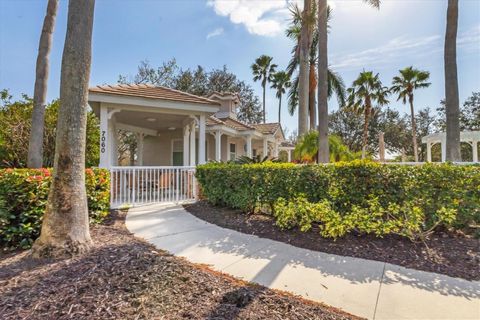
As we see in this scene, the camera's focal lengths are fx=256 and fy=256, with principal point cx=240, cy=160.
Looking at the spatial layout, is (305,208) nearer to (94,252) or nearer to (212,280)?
(212,280)

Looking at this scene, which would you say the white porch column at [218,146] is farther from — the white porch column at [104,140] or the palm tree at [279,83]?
the palm tree at [279,83]

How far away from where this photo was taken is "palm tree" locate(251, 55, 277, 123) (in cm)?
3091

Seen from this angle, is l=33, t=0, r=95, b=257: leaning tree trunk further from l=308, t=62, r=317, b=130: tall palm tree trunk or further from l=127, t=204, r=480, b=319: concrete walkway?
l=308, t=62, r=317, b=130: tall palm tree trunk

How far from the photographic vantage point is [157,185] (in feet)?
29.6

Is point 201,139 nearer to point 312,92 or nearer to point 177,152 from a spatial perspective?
point 177,152

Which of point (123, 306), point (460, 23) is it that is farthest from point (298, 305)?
point (460, 23)

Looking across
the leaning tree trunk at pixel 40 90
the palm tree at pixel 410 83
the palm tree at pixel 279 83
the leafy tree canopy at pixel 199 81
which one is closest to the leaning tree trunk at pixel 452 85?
the leaning tree trunk at pixel 40 90

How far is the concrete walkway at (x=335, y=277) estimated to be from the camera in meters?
2.55

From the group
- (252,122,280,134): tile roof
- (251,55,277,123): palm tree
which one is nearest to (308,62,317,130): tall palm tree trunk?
(252,122,280,134): tile roof

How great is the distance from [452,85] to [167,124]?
36.4ft

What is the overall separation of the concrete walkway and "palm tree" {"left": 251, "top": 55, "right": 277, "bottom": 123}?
95.2ft

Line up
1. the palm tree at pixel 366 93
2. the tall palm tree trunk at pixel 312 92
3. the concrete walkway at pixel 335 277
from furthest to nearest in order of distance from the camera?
the palm tree at pixel 366 93 < the tall palm tree trunk at pixel 312 92 < the concrete walkway at pixel 335 277

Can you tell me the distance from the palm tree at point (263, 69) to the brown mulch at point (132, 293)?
3064cm

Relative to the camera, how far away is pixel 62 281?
2723 millimetres
